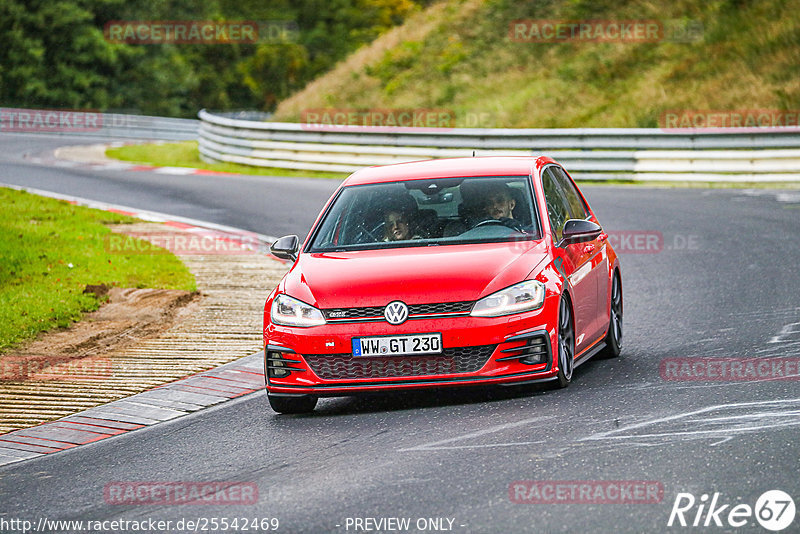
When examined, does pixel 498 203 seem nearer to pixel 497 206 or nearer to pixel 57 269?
pixel 497 206

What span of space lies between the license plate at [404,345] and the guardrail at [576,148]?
14.5 m

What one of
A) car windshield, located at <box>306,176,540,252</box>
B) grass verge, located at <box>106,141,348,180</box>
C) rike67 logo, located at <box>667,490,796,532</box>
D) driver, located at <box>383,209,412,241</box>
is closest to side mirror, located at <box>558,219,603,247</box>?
car windshield, located at <box>306,176,540,252</box>

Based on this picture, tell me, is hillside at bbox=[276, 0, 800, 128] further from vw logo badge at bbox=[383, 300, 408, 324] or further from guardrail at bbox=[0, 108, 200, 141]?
vw logo badge at bbox=[383, 300, 408, 324]

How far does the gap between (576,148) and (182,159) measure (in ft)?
42.9

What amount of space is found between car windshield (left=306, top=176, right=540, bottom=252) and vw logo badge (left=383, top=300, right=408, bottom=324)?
3.18 feet

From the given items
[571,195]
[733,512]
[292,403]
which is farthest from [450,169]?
[733,512]

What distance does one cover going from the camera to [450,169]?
371 inches

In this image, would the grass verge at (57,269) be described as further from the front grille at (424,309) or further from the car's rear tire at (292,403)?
the front grille at (424,309)

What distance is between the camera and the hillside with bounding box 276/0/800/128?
29984mm

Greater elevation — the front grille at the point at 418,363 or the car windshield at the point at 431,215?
the car windshield at the point at 431,215

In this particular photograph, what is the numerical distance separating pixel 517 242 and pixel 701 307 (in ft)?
11.7

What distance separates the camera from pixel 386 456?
6.86m

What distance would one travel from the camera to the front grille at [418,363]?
25.7 ft

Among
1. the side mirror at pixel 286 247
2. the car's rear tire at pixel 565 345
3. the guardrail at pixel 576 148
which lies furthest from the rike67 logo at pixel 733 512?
the guardrail at pixel 576 148
